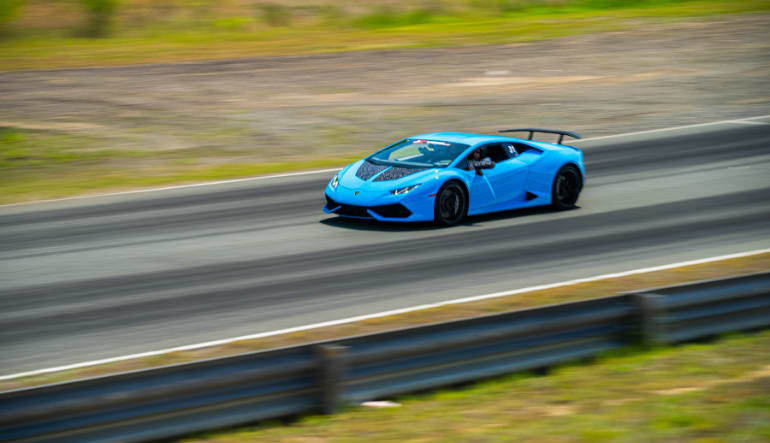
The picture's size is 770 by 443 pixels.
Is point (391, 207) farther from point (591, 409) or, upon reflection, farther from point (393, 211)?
point (591, 409)

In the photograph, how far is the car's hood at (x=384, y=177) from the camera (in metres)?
12.8

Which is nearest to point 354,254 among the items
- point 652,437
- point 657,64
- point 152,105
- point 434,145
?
point 434,145

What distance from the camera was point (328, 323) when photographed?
884 cm

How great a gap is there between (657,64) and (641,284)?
→ 75.5 ft

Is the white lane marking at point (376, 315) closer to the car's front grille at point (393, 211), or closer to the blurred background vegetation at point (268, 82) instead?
the car's front grille at point (393, 211)

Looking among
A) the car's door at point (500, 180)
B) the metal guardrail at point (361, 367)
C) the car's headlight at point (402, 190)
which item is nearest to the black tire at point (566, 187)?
the car's door at point (500, 180)

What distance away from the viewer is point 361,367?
6.36m

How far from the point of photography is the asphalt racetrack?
9031 mm

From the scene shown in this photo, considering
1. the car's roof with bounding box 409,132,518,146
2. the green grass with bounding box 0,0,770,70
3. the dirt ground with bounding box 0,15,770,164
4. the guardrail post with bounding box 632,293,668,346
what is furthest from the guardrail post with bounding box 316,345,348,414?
the green grass with bounding box 0,0,770,70

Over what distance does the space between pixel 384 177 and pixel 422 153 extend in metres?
0.85

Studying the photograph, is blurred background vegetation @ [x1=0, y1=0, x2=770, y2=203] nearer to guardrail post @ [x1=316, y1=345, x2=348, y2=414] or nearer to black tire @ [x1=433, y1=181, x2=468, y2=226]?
black tire @ [x1=433, y1=181, x2=468, y2=226]

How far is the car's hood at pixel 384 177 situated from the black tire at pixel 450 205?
1.05ft

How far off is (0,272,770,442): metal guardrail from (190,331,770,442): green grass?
0.13 m

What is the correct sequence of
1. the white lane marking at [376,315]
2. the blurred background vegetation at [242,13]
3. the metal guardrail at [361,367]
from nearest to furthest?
the metal guardrail at [361,367], the white lane marking at [376,315], the blurred background vegetation at [242,13]
